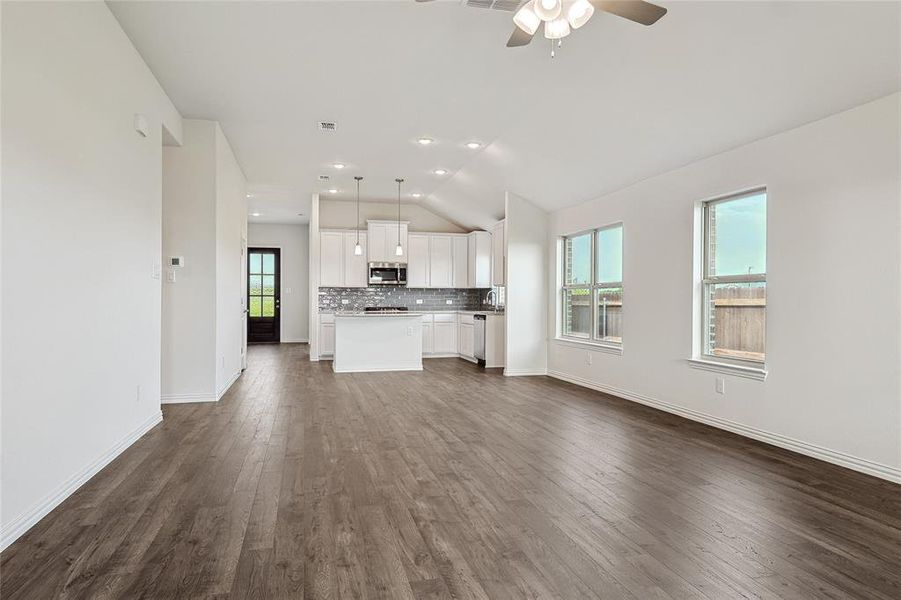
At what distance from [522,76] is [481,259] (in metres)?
5.74

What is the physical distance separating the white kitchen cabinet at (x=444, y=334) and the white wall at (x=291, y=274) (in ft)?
13.5

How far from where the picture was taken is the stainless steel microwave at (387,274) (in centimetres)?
1008

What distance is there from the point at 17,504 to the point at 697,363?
4.83 m

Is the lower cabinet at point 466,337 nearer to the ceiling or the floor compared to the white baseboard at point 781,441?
nearer to the ceiling

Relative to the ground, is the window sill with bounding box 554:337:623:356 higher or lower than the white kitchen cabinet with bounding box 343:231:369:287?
lower

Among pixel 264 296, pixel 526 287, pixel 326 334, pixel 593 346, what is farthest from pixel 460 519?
pixel 264 296

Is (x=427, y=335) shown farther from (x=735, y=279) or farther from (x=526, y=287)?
(x=735, y=279)

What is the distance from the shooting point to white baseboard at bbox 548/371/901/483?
3326 mm

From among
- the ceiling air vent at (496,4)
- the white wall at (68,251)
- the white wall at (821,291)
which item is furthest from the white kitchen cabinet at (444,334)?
the ceiling air vent at (496,4)

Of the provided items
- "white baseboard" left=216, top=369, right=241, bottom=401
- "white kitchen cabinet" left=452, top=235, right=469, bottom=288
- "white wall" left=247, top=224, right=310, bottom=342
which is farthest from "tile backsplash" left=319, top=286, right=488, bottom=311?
"white baseboard" left=216, top=369, right=241, bottom=401

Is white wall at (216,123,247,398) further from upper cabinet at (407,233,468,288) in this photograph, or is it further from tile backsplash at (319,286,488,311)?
upper cabinet at (407,233,468,288)

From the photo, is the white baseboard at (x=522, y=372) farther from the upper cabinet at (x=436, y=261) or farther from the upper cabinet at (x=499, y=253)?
the upper cabinet at (x=436, y=261)

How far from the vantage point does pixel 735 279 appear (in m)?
4.50

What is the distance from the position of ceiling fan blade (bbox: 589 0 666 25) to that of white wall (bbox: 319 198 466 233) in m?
7.93
